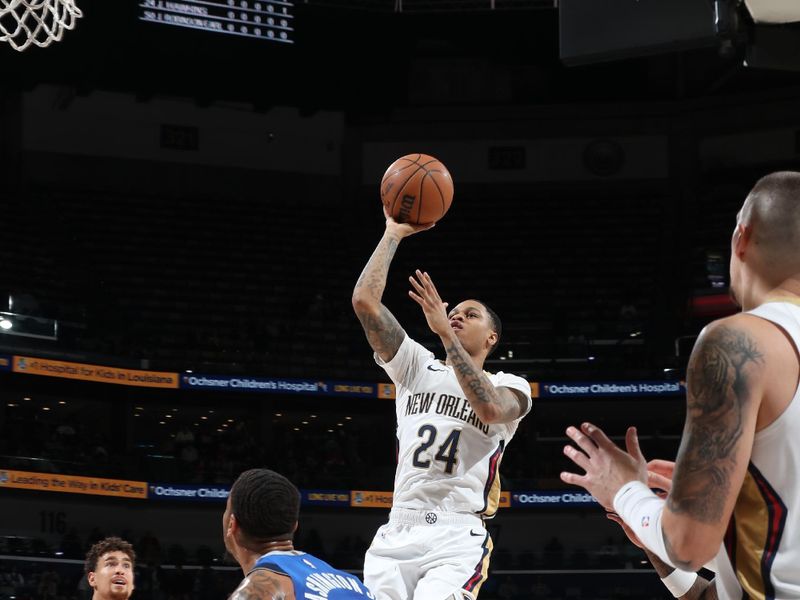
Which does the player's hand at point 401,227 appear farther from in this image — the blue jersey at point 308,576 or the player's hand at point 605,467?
the player's hand at point 605,467

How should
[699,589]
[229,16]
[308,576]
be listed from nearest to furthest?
[699,589] → [308,576] → [229,16]

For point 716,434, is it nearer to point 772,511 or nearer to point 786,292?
point 772,511

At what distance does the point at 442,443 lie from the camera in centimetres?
525

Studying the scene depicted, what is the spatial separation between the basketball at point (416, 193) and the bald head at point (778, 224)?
10.8ft

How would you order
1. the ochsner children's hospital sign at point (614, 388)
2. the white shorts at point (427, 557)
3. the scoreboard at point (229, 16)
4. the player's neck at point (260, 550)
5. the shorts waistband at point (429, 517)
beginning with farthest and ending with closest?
the ochsner children's hospital sign at point (614, 388) → the scoreboard at point (229, 16) → the shorts waistband at point (429, 517) → the white shorts at point (427, 557) → the player's neck at point (260, 550)

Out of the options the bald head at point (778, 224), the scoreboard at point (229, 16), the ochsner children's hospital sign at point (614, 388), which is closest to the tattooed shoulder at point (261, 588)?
the bald head at point (778, 224)

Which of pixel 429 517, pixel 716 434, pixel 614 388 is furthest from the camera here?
pixel 614 388

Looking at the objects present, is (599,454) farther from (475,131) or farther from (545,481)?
(475,131)

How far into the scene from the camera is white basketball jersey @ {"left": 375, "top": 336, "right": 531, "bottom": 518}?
518 cm

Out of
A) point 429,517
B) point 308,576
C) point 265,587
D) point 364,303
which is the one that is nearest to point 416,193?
point 364,303

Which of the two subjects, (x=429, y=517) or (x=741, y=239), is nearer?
(x=741, y=239)

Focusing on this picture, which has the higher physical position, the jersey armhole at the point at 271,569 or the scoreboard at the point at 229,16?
the scoreboard at the point at 229,16

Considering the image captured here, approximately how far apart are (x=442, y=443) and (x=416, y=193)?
127 centimetres

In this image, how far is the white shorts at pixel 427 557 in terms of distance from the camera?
195 inches
